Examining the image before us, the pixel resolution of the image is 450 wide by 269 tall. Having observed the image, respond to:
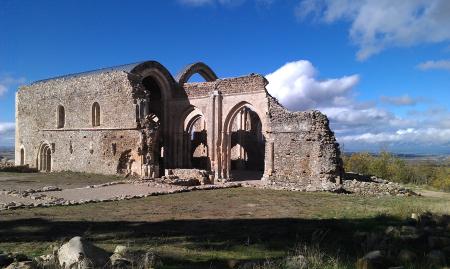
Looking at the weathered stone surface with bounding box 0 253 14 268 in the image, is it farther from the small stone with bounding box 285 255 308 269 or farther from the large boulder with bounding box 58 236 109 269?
the small stone with bounding box 285 255 308 269

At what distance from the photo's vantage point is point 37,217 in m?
9.89

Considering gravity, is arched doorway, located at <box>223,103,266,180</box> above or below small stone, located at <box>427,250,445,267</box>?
above

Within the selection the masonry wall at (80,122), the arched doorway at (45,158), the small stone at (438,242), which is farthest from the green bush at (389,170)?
the small stone at (438,242)

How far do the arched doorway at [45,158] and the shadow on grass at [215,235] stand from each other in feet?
65.4

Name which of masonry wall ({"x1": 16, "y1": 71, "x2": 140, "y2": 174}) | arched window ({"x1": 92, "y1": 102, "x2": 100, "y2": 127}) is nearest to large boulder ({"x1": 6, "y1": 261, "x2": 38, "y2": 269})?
masonry wall ({"x1": 16, "y1": 71, "x2": 140, "y2": 174})

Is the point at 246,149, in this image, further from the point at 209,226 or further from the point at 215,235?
the point at 215,235

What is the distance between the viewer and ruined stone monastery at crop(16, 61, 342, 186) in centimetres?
1959

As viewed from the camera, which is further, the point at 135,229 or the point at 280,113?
the point at 280,113

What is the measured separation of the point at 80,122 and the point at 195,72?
8.25 metres

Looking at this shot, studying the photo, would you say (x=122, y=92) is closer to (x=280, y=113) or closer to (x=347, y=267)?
(x=280, y=113)

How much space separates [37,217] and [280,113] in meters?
13.0

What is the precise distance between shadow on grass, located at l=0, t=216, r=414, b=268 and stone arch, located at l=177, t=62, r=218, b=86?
18.2m

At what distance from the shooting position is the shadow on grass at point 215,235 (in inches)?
246

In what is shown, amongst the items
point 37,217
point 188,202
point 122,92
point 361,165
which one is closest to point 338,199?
point 188,202
